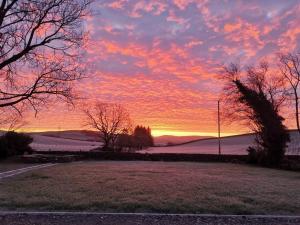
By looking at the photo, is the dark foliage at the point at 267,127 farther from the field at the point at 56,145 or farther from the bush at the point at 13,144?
the field at the point at 56,145

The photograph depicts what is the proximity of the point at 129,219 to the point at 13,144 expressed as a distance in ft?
109

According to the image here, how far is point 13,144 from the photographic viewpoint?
137ft

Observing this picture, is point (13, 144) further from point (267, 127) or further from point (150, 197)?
point (150, 197)

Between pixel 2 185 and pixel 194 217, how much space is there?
31.5 ft

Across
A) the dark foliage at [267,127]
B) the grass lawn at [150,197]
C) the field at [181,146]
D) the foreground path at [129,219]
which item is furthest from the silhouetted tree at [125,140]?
the foreground path at [129,219]

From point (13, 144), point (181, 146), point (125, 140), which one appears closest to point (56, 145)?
point (125, 140)

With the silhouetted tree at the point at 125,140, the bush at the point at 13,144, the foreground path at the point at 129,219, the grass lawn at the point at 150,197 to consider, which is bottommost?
the foreground path at the point at 129,219

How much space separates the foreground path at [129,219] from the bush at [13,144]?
29789 mm

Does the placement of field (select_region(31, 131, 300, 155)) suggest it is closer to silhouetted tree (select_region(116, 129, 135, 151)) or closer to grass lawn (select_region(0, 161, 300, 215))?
silhouetted tree (select_region(116, 129, 135, 151))

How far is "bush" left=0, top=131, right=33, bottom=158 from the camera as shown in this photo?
39562 mm

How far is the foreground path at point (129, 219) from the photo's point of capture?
1039 cm

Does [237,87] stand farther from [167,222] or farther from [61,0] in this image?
[167,222]

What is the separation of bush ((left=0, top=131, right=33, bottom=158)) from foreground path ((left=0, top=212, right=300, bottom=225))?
29.8 m

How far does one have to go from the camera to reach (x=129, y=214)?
10992 millimetres
